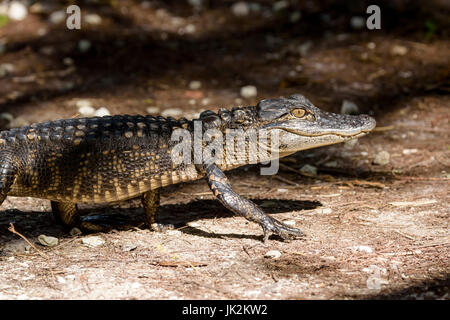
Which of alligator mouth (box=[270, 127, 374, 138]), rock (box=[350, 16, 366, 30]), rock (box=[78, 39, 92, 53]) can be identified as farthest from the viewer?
rock (box=[350, 16, 366, 30])

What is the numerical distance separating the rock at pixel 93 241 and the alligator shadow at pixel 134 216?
0.32 m

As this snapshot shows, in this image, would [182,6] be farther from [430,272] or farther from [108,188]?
[430,272]

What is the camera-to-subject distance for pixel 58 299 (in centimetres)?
340

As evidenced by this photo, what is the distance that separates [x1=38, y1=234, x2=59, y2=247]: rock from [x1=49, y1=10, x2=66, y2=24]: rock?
5.82m

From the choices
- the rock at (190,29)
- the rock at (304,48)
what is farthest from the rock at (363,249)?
the rock at (190,29)

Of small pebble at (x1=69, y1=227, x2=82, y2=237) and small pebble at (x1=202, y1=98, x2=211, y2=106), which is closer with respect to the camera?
small pebble at (x1=69, y1=227, x2=82, y2=237)

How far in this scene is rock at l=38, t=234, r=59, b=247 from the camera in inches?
172

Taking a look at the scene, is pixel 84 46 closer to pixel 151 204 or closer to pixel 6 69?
pixel 6 69

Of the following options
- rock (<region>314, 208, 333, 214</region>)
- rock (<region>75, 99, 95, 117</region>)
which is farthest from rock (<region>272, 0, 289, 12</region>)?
rock (<region>314, 208, 333, 214</region>)

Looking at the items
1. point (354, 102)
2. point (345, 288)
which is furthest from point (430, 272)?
point (354, 102)

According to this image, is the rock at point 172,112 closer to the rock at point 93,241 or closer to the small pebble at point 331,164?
the small pebble at point 331,164

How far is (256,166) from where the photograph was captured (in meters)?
5.91

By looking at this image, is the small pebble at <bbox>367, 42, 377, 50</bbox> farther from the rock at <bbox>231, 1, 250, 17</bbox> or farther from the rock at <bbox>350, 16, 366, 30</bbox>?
the rock at <bbox>231, 1, 250, 17</bbox>
